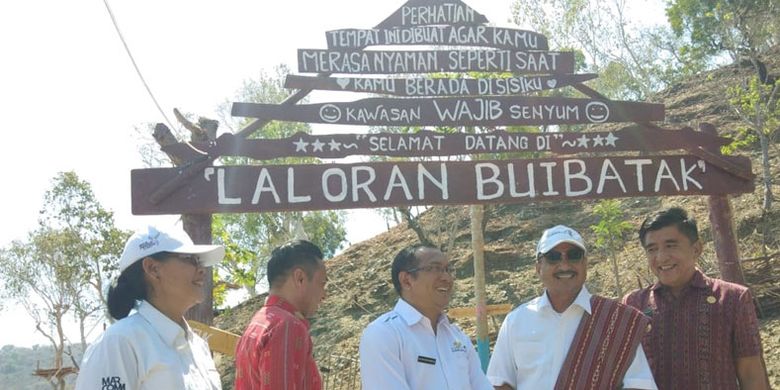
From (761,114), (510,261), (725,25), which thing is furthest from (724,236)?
(725,25)

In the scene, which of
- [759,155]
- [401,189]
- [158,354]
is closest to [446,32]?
[401,189]

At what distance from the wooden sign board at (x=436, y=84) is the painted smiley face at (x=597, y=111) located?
0.93 feet

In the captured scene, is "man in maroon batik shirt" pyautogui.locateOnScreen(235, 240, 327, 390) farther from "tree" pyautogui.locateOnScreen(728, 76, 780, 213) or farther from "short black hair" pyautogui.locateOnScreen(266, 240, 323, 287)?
"tree" pyautogui.locateOnScreen(728, 76, 780, 213)

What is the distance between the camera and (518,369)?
3.10m

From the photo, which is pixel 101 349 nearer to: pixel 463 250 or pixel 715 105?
pixel 463 250

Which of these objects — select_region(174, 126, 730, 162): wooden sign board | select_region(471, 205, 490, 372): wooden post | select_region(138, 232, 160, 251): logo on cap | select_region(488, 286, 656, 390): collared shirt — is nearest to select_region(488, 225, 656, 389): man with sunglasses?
select_region(488, 286, 656, 390): collared shirt

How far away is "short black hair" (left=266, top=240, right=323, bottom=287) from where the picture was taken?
9.96ft

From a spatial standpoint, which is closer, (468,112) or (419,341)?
(419,341)

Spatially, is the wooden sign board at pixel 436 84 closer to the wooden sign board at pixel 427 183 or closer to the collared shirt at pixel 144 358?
the wooden sign board at pixel 427 183

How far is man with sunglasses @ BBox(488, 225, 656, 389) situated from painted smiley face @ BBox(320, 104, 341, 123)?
2929 mm

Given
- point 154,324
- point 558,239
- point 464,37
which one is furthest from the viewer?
point 464,37

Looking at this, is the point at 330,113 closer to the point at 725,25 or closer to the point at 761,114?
the point at 761,114

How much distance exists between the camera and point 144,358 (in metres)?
2.29

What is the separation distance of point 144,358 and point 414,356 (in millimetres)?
1091
